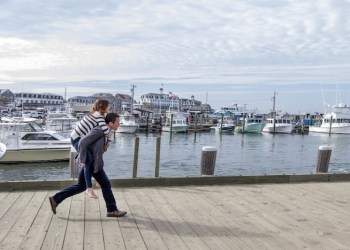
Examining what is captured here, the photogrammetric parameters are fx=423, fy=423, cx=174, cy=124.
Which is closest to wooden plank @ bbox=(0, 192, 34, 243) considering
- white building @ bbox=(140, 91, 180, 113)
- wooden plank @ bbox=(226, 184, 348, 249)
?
wooden plank @ bbox=(226, 184, 348, 249)

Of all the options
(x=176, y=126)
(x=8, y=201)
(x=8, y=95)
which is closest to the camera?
(x=8, y=201)

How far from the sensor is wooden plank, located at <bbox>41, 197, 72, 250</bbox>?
4762mm

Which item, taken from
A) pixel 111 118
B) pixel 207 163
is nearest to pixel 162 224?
pixel 111 118

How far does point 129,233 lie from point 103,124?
5.07 ft

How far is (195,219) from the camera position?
6.09m

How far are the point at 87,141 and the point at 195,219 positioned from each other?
190cm

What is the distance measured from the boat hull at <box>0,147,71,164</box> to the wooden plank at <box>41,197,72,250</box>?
21.5 meters

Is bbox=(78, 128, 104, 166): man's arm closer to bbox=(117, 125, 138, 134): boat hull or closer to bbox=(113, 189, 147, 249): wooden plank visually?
bbox=(113, 189, 147, 249): wooden plank

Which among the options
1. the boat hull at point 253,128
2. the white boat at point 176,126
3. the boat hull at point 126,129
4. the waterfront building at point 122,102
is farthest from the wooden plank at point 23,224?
the waterfront building at point 122,102

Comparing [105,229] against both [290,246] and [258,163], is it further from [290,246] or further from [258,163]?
[258,163]

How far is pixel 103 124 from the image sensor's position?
5.87 m

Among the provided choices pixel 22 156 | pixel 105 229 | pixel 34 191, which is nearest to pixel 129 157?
pixel 22 156

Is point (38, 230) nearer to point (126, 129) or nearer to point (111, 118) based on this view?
point (111, 118)

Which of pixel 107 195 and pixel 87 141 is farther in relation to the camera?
pixel 107 195
